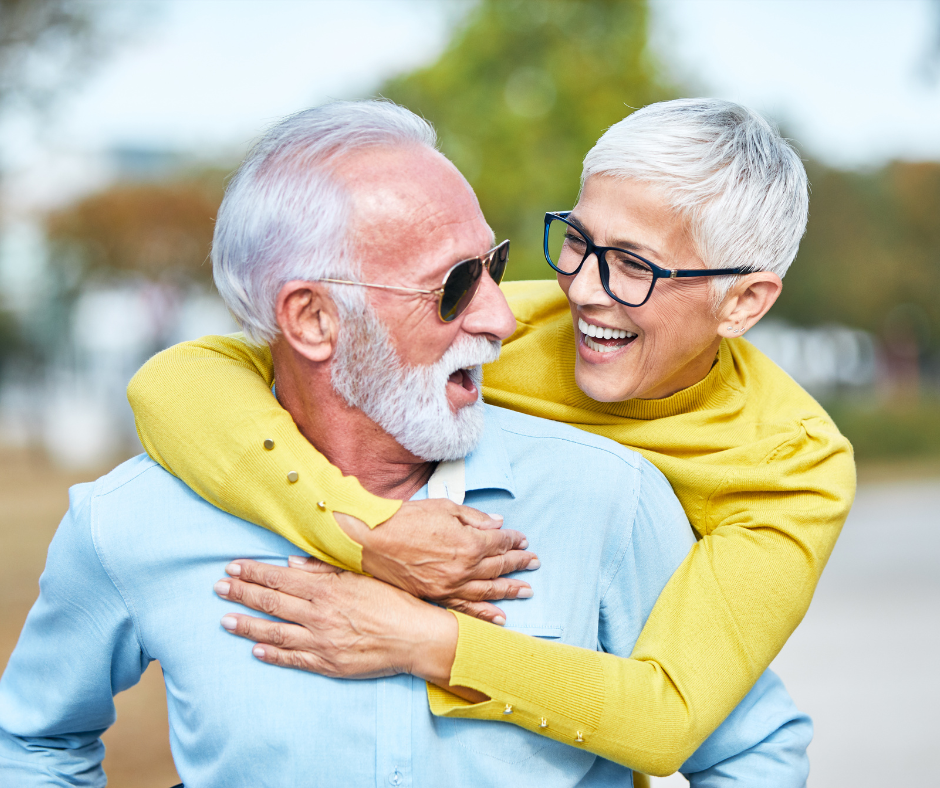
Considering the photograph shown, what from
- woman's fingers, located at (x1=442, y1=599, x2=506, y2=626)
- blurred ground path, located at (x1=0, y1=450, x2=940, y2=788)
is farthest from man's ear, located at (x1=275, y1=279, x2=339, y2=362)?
blurred ground path, located at (x1=0, y1=450, x2=940, y2=788)

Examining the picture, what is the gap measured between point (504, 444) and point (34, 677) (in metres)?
1.22

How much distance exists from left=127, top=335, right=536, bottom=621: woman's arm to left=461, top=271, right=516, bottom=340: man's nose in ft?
1.33

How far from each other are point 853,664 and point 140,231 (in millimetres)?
19399

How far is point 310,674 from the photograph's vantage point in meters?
1.87

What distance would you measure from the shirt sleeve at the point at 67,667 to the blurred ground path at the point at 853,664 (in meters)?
2.41

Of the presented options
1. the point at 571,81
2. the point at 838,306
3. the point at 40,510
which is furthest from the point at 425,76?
the point at 838,306

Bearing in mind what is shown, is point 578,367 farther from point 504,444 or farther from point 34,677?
point 34,677

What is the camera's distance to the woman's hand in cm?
177

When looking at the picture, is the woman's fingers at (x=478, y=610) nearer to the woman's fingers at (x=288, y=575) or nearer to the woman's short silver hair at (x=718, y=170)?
the woman's fingers at (x=288, y=575)

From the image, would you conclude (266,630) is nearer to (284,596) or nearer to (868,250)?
(284,596)

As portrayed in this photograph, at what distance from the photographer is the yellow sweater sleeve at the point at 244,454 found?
6.01ft

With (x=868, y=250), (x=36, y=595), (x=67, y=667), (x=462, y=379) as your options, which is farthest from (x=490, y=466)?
(x=868, y=250)

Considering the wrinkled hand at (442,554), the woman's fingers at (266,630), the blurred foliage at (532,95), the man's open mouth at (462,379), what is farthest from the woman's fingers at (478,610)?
the blurred foliage at (532,95)

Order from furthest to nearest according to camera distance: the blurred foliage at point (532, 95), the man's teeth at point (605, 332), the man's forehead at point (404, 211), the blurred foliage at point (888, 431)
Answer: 1. the blurred foliage at point (888, 431)
2. the blurred foliage at point (532, 95)
3. the man's teeth at point (605, 332)
4. the man's forehead at point (404, 211)
